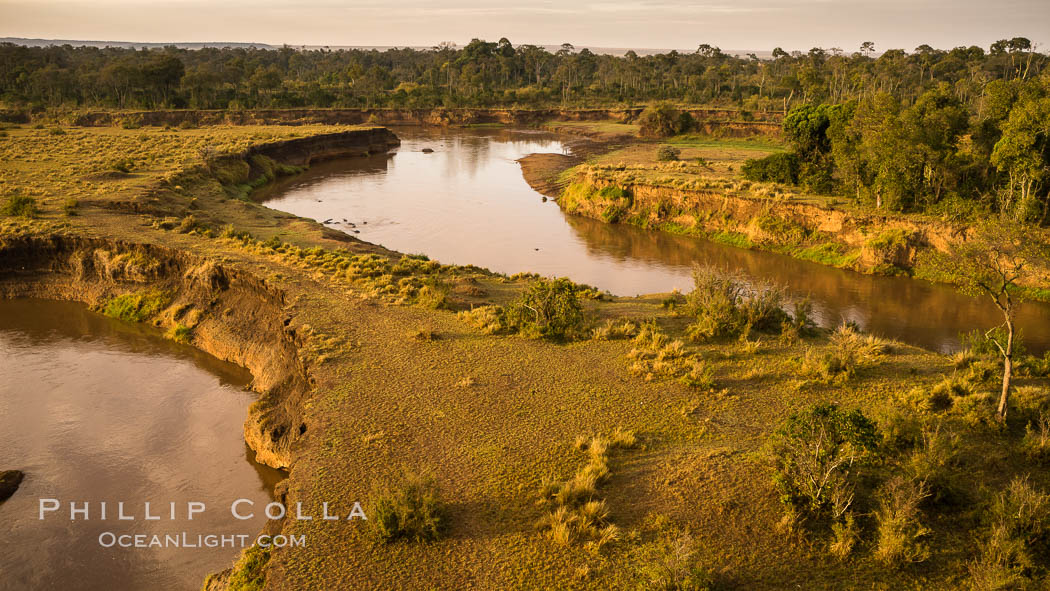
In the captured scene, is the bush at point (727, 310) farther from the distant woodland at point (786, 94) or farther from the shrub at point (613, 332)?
the distant woodland at point (786, 94)

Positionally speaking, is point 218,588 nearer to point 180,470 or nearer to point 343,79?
point 180,470

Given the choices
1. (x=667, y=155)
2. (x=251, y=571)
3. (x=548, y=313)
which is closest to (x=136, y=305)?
(x=548, y=313)

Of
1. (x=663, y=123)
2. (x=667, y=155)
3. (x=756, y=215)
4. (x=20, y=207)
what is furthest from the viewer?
(x=663, y=123)

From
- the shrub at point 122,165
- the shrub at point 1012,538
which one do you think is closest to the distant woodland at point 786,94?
the shrub at point 1012,538

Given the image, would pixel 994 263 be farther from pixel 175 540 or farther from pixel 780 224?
pixel 780 224

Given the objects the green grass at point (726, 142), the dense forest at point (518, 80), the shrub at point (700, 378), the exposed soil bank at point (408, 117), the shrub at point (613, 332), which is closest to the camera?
the shrub at point (700, 378)

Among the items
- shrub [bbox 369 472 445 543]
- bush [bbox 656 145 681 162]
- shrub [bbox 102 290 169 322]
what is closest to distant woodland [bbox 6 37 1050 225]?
bush [bbox 656 145 681 162]
